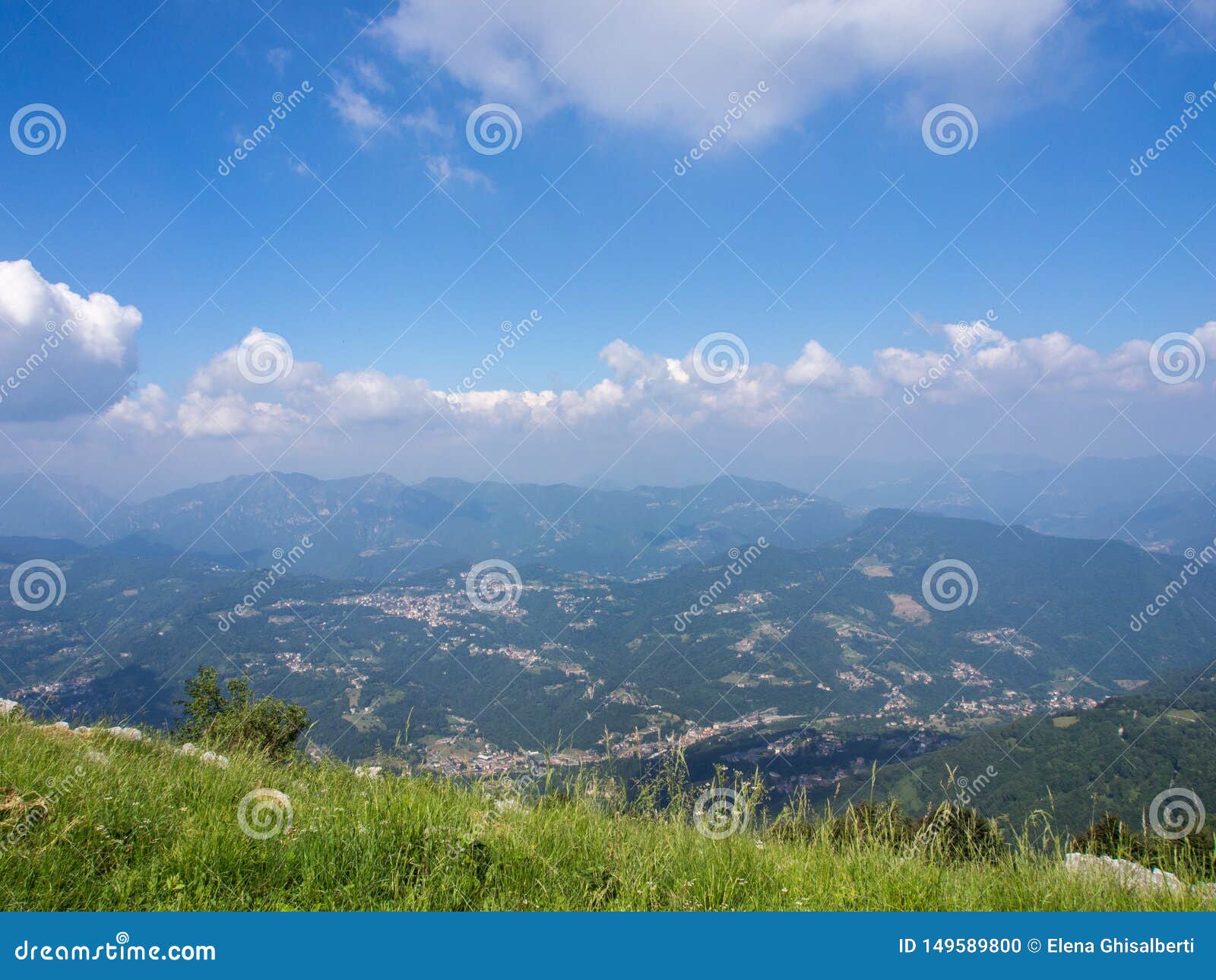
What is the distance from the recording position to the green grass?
10.7 ft

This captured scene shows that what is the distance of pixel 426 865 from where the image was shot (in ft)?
11.8

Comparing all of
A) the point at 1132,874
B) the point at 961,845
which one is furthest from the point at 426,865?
the point at 1132,874

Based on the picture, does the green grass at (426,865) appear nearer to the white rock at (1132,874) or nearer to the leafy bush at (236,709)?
the white rock at (1132,874)

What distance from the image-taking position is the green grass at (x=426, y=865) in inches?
128

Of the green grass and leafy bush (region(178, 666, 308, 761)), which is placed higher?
the green grass

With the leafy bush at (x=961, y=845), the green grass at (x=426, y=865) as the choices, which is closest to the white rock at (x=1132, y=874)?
the green grass at (x=426, y=865)

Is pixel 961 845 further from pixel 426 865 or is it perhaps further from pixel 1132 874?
pixel 426 865

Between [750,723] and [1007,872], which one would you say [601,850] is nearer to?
[1007,872]

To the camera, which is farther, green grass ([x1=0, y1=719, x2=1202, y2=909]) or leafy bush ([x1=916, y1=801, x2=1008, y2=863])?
leafy bush ([x1=916, y1=801, x2=1008, y2=863])

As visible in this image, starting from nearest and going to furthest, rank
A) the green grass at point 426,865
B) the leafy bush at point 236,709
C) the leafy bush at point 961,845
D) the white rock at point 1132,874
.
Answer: the green grass at point 426,865 < the white rock at point 1132,874 < the leafy bush at point 961,845 < the leafy bush at point 236,709

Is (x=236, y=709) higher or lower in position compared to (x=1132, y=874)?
lower

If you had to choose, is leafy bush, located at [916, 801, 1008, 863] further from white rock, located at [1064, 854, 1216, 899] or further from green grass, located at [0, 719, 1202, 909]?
white rock, located at [1064, 854, 1216, 899]

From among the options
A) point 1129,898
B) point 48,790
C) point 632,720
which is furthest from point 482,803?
point 632,720

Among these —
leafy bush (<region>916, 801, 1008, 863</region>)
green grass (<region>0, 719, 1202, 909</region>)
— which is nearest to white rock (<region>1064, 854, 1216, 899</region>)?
green grass (<region>0, 719, 1202, 909</region>)
